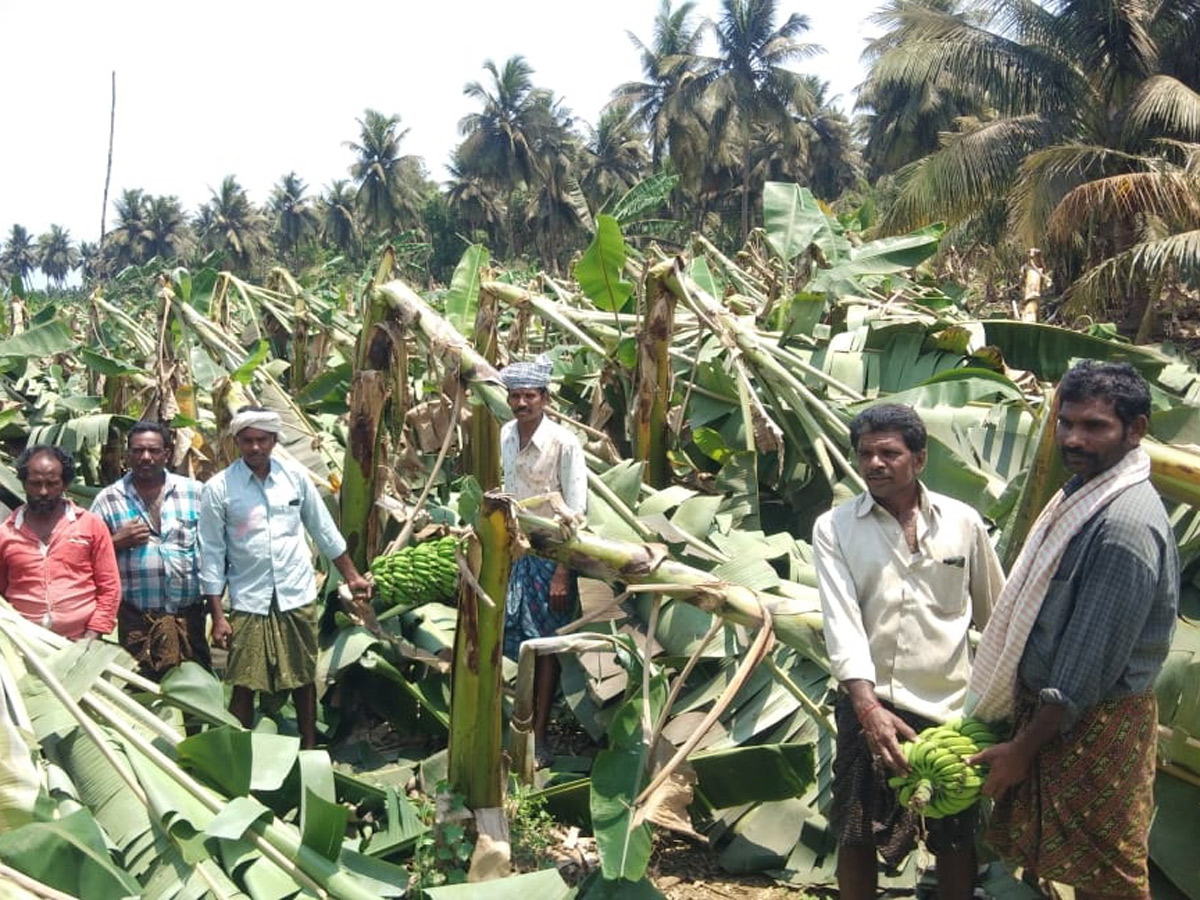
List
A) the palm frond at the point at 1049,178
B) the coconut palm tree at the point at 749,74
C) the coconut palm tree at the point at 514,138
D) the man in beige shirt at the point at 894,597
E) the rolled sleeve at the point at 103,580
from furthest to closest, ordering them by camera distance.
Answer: the coconut palm tree at the point at 514,138, the coconut palm tree at the point at 749,74, the palm frond at the point at 1049,178, the rolled sleeve at the point at 103,580, the man in beige shirt at the point at 894,597

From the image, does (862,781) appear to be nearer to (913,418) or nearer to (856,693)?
(856,693)

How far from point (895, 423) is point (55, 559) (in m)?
3.07

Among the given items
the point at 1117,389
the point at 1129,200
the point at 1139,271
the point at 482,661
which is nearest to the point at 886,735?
the point at 1117,389

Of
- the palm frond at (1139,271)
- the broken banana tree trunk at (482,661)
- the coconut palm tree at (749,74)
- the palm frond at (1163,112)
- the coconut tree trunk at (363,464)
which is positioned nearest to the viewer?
the broken banana tree trunk at (482,661)

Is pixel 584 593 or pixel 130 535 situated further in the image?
pixel 584 593

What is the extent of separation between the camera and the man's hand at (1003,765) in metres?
2.38

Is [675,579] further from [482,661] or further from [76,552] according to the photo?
[76,552]

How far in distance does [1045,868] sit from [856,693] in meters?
0.57

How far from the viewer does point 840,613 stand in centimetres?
273

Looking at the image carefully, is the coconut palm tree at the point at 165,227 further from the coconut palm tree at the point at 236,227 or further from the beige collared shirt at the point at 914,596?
the beige collared shirt at the point at 914,596

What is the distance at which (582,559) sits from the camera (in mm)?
2914

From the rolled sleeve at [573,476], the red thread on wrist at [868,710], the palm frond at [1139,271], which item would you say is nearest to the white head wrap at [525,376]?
the rolled sleeve at [573,476]

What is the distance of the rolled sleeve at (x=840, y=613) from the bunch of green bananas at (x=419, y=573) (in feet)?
5.42

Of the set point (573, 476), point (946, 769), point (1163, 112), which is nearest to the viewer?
point (946, 769)
